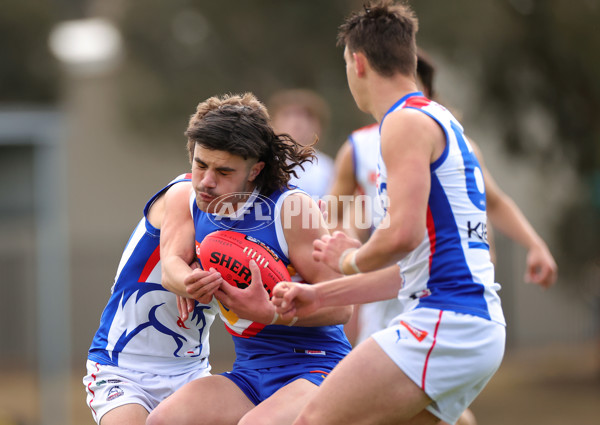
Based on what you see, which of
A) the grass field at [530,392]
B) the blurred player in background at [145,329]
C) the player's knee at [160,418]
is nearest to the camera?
the player's knee at [160,418]

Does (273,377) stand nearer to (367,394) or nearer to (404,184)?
(367,394)

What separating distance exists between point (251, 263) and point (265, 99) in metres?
9.18

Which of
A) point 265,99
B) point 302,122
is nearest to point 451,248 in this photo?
→ point 302,122

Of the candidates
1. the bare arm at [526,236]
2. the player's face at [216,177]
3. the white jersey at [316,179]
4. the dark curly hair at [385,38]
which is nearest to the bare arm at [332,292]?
the player's face at [216,177]

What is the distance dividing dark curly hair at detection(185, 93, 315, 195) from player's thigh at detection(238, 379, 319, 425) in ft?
2.92

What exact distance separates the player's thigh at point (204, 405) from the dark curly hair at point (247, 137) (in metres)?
0.91

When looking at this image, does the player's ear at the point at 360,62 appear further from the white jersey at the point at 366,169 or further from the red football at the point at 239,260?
the white jersey at the point at 366,169

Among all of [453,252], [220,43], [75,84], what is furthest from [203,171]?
[75,84]

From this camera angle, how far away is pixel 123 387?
3861mm

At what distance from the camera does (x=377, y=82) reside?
332cm

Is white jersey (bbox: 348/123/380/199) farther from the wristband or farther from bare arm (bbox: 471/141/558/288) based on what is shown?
the wristband

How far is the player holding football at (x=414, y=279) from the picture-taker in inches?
117

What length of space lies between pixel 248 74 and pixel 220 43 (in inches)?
37.6

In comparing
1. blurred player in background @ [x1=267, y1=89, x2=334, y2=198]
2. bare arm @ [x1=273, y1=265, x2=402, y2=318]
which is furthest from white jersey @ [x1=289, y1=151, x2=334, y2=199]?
bare arm @ [x1=273, y1=265, x2=402, y2=318]
